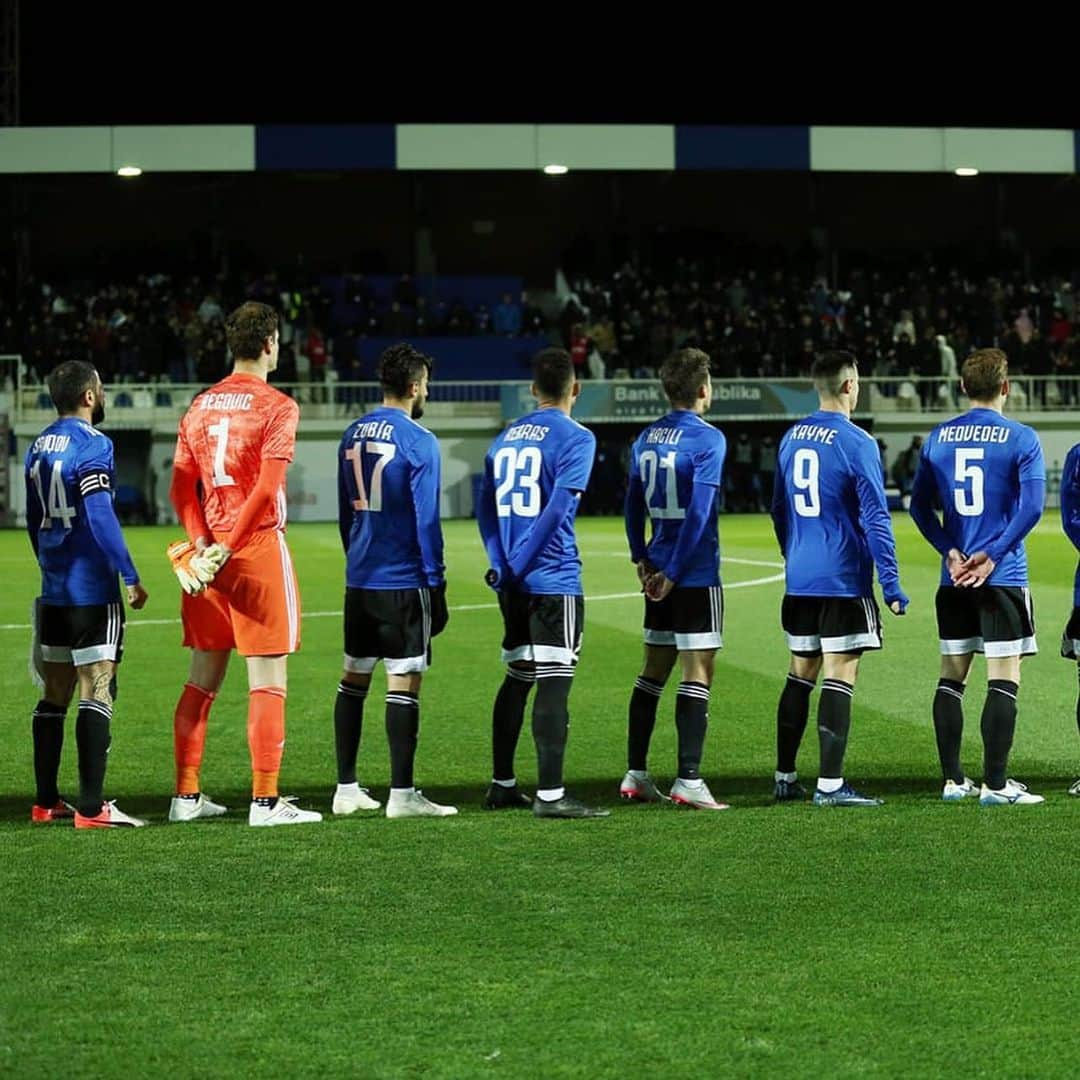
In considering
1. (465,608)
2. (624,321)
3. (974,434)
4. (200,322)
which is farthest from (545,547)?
(624,321)

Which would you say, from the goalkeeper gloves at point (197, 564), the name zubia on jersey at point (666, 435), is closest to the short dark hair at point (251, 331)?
the goalkeeper gloves at point (197, 564)

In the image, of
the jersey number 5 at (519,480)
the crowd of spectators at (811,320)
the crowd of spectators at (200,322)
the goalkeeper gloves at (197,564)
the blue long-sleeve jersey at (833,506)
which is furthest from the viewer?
the crowd of spectators at (811,320)

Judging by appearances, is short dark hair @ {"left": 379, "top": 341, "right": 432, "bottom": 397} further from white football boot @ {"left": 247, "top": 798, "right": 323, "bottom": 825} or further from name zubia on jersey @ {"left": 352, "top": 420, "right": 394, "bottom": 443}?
white football boot @ {"left": 247, "top": 798, "right": 323, "bottom": 825}

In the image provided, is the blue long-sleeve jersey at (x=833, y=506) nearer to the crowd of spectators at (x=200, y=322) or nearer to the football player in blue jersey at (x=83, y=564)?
the football player in blue jersey at (x=83, y=564)

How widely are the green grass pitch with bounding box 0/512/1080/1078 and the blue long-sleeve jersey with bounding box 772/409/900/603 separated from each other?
3.48 feet

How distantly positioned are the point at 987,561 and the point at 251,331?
11.3 feet

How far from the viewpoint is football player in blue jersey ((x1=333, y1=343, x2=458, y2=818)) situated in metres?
8.05

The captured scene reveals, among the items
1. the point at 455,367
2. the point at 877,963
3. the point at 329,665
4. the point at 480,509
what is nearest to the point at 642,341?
the point at 455,367

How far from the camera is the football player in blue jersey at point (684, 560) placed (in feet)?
27.3

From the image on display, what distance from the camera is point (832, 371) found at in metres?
8.34

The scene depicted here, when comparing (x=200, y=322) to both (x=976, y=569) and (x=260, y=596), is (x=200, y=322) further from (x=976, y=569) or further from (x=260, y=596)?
(x=976, y=569)

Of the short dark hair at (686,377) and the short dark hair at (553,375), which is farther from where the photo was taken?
the short dark hair at (686,377)

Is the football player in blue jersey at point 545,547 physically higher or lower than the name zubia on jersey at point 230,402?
lower

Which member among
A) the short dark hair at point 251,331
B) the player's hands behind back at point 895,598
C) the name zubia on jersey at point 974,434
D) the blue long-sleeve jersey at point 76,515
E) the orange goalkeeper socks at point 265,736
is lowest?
the orange goalkeeper socks at point 265,736
